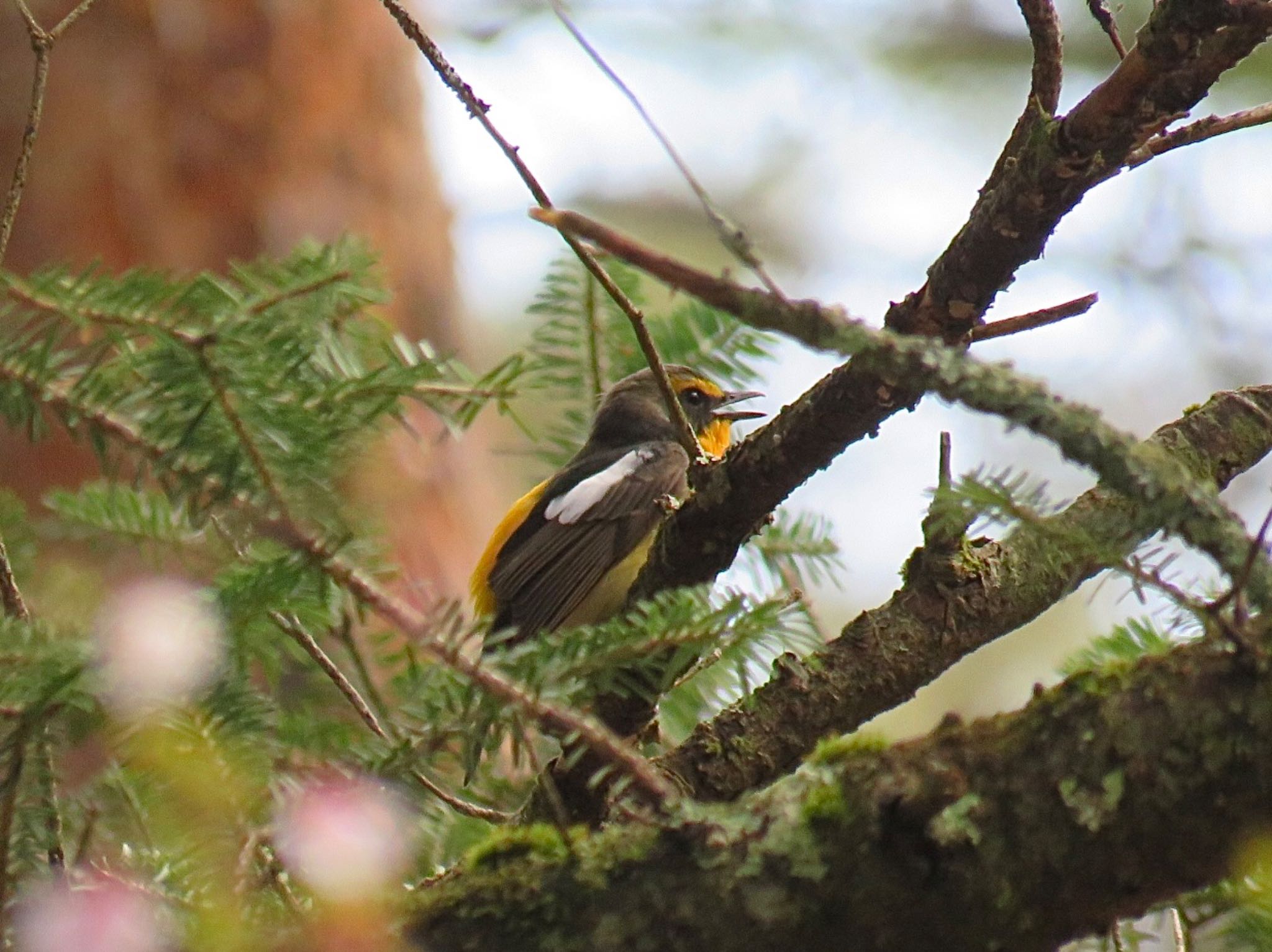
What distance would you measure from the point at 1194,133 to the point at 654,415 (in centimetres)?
376

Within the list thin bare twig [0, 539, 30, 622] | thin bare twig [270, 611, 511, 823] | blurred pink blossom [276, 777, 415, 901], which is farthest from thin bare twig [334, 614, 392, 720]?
thin bare twig [0, 539, 30, 622]

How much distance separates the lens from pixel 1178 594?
4.24 ft

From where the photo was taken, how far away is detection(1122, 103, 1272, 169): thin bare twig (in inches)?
79.0

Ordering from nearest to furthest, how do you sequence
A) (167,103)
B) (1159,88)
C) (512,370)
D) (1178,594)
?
(1178,594) → (1159,88) → (512,370) → (167,103)

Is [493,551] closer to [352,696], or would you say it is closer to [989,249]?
[352,696]

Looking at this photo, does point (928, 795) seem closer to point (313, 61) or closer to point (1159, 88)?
point (1159, 88)

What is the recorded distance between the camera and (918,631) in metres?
2.53

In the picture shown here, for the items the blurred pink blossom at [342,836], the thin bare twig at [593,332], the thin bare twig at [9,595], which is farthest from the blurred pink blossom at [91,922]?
the thin bare twig at [593,332]

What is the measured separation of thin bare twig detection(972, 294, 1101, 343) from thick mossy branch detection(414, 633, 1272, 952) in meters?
0.56

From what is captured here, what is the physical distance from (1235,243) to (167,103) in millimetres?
7806

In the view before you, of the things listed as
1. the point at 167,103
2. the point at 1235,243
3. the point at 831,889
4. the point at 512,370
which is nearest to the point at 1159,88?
the point at 831,889

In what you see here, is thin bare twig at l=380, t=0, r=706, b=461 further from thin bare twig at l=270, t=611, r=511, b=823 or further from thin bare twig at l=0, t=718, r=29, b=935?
thin bare twig at l=0, t=718, r=29, b=935

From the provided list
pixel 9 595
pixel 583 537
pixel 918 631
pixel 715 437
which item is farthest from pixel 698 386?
pixel 9 595

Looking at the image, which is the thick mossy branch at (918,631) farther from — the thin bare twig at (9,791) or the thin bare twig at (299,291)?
the thin bare twig at (9,791)
